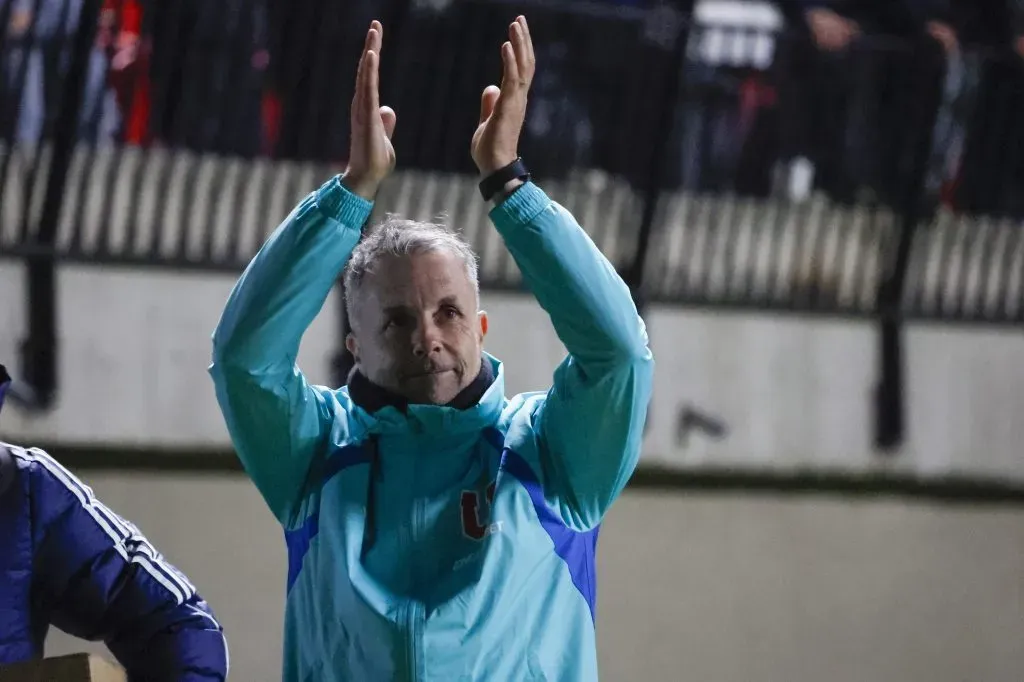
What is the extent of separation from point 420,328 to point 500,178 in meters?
0.17

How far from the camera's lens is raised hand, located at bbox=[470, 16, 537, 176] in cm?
128

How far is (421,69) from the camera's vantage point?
9.01 ft

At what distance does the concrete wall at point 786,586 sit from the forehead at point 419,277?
1.43m

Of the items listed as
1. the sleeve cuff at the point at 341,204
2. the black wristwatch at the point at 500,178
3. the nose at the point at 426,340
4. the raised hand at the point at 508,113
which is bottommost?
the nose at the point at 426,340

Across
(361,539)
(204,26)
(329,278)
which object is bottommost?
(361,539)

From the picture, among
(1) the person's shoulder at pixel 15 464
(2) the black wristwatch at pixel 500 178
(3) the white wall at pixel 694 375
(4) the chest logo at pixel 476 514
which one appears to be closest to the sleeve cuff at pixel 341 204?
(2) the black wristwatch at pixel 500 178

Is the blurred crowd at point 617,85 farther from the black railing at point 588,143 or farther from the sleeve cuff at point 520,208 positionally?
the sleeve cuff at point 520,208

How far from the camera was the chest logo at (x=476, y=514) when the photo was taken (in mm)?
1293

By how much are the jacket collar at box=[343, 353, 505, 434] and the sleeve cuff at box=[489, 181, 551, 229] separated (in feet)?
0.59

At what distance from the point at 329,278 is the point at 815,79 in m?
1.97

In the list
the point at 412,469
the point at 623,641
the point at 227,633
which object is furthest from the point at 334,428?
the point at 623,641

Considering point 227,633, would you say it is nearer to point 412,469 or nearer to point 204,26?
point 204,26

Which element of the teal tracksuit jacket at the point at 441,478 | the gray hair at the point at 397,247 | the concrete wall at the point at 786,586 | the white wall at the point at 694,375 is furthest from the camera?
the concrete wall at the point at 786,586

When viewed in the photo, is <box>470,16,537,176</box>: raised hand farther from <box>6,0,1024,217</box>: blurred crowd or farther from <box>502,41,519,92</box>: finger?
<box>6,0,1024,217</box>: blurred crowd
